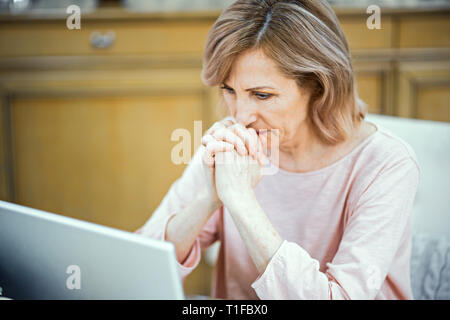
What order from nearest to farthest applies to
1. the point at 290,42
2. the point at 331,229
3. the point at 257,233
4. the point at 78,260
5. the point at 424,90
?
the point at 78,260 → the point at 257,233 → the point at 290,42 → the point at 331,229 → the point at 424,90

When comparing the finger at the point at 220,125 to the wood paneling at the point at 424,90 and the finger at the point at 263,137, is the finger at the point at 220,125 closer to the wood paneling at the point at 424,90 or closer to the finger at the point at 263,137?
the finger at the point at 263,137

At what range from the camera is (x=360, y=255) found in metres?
0.71

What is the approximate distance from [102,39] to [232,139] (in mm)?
1023

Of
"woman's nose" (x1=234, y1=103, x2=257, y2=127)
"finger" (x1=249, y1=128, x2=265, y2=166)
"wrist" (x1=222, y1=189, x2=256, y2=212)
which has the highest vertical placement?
"woman's nose" (x1=234, y1=103, x2=257, y2=127)

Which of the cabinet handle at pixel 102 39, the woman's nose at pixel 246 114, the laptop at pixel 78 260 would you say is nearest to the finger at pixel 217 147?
the woman's nose at pixel 246 114

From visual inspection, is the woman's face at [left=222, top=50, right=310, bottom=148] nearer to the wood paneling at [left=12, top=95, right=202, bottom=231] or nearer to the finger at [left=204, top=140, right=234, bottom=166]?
the finger at [left=204, top=140, right=234, bottom=166]

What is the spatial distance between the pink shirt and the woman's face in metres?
0.13

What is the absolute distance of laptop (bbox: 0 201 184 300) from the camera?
0.43 metres

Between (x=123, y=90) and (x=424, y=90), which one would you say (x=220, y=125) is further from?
(x=424, y=90)

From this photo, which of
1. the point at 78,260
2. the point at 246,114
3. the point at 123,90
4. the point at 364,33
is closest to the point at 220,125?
the point at 246,114

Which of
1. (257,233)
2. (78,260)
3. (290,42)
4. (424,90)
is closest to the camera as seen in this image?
(78,260)

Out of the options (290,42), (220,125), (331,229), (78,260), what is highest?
(290,42)

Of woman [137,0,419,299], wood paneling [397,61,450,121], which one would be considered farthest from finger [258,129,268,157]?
wood paneling [397,61,450,121]
